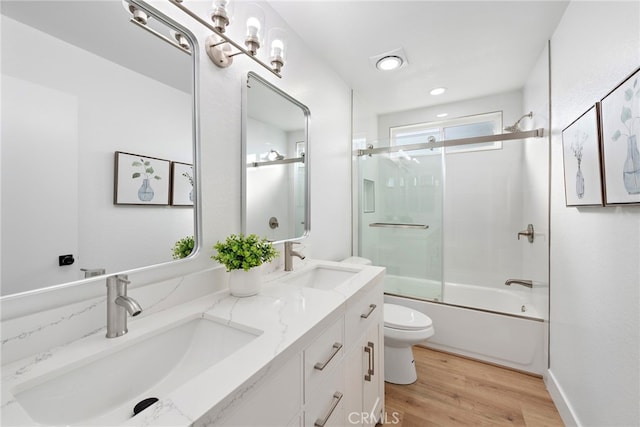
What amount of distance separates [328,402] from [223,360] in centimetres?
49

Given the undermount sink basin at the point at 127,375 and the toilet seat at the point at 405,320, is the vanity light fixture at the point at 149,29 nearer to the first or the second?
the undermount sink basin at the point at 127,375

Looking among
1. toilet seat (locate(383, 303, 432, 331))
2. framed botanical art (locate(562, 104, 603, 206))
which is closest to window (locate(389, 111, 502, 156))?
framed botanical art (locate(562, 104, 603, 206))

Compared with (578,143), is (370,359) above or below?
below

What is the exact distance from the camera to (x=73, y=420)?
0.60 metres

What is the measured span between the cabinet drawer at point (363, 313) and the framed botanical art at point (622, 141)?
41.0 inches

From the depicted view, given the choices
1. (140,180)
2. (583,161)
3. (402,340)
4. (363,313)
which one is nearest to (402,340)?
(402,340)

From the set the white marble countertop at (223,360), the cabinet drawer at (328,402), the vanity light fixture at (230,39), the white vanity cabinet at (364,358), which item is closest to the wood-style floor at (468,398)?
the white vanity cabinet at (364,358)

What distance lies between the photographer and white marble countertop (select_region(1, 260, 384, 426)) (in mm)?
483

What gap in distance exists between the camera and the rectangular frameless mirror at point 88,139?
64 centimetres

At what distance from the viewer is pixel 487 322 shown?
2.13 meters

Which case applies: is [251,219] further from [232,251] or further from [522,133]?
[522,133]

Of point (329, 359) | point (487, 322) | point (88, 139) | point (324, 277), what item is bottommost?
point (487, 322)

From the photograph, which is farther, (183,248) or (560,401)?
(560,401)

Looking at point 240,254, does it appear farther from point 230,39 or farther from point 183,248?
point 230,39
